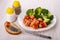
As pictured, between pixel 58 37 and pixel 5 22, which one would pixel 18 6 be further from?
pixel 58 37

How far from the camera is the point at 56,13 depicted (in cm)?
114

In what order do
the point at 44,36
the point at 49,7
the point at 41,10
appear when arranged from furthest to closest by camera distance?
the point at 49,7, the point at 41,10, the point at 44,36

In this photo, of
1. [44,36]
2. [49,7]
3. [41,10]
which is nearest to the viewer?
[44,36]

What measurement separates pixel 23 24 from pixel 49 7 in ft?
0.94

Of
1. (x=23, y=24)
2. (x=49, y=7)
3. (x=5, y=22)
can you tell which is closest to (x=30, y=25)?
(x=23, y=24)

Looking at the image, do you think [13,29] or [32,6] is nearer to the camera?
[13,29]

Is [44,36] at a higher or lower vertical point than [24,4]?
lower

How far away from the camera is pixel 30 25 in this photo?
997mm

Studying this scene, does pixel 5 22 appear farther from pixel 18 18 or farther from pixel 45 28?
pixel 45 28

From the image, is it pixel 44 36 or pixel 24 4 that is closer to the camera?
pixel 44 36

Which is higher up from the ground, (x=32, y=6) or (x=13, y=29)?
(x=32, y=6)

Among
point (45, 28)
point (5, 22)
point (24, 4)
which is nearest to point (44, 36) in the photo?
point (45, 28)

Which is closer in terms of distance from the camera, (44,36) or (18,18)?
(44,36)

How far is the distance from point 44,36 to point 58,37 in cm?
8
